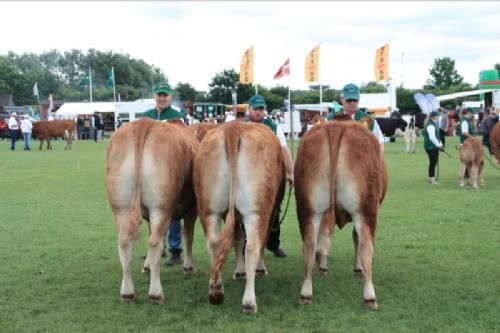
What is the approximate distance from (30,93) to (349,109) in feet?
347

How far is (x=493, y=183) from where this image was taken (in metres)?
16.9

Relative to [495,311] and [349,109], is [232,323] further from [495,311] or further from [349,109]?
[349,109]

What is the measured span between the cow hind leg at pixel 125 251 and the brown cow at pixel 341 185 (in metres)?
1.78

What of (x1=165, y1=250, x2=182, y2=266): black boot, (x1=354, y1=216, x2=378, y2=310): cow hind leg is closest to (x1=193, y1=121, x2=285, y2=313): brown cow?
(x1=354, y1=216, x2=378, y2=310): cow hind leg

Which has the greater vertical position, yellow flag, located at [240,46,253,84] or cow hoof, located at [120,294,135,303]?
yellow flag, located at [240,46,253,84]

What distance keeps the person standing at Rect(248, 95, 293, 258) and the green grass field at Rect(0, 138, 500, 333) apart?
0.61 ft

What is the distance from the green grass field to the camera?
5730 mm

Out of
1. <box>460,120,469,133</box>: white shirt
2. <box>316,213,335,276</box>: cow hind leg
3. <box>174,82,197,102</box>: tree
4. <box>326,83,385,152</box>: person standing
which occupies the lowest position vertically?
<box>316,213,335,276</box>: cow hind leg

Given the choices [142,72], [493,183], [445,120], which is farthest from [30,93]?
[493,183]

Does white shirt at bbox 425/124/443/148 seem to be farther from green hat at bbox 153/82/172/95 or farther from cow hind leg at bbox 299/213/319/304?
cow hind leg at bbox 299/213/319/304

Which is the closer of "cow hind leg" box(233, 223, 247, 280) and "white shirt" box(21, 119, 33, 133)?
"cow hind leg" box(233, 223, 247, 280)

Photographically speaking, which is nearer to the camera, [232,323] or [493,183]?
[232,323]

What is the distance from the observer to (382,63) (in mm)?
41625

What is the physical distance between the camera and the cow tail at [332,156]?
6.07 meters
